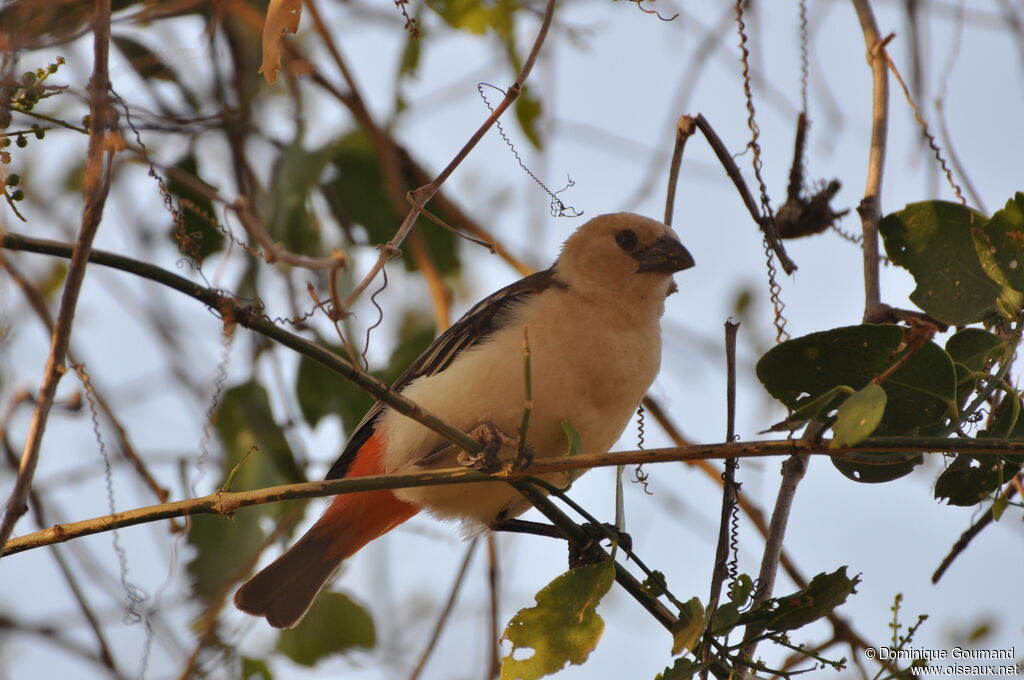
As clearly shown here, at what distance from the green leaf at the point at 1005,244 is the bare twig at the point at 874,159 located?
0.96ft

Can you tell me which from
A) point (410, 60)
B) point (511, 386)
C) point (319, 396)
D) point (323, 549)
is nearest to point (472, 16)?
point (410, 60)

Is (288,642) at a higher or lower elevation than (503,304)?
lower

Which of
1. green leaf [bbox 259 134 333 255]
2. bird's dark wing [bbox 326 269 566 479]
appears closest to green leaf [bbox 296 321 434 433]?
bird's dark wing [bbox 326 269 566 479]

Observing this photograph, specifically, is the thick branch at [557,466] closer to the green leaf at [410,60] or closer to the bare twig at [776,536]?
the bare twig at [776,536]

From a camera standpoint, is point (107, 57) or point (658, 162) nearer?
point (107, 57)

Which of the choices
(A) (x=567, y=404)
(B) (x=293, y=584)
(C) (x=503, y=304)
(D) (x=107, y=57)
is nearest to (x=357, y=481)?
(D) (x=107, y=57)

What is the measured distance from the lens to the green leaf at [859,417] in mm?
1979

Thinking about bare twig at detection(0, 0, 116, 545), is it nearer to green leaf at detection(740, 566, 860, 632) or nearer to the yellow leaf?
the yellow leaf

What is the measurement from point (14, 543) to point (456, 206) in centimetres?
324

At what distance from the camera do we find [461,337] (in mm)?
4117

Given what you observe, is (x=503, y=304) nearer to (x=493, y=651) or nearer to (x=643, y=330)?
(x=643, y=330)

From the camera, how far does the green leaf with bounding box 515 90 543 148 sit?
16.2 feet

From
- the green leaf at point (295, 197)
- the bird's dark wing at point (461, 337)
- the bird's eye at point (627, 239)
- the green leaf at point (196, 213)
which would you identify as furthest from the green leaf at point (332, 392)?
the bird's eye at point (627, 239)

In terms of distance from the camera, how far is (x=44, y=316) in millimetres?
4172
